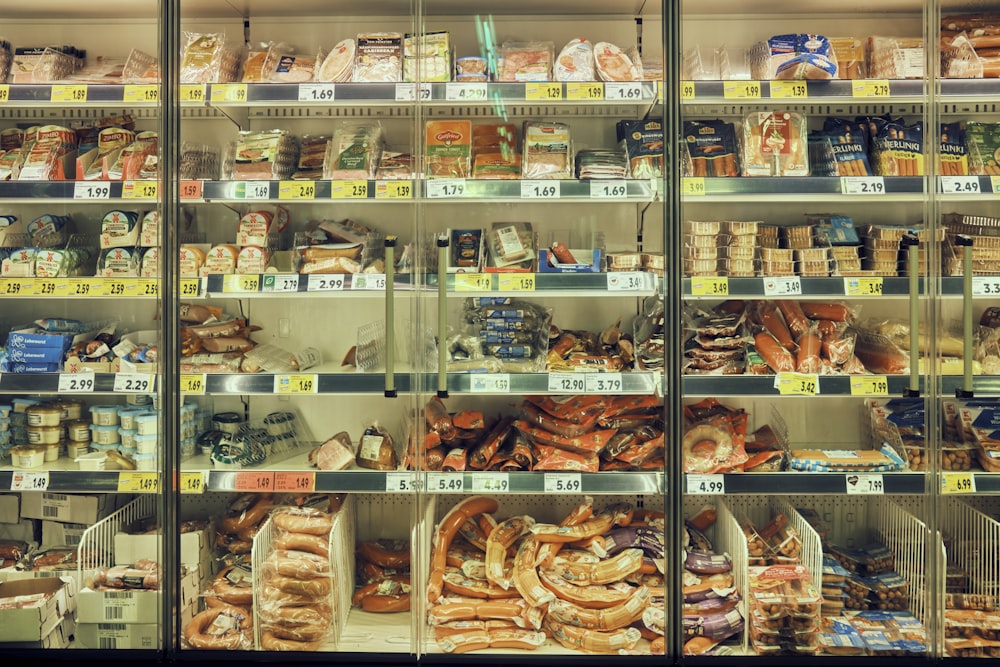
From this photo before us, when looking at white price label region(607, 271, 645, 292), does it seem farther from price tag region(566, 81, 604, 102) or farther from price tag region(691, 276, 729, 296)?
price tag region(566, 81, 604, 102)

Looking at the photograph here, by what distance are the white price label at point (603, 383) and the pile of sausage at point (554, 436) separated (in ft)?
0.80

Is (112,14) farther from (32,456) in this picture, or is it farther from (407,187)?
(32,456)

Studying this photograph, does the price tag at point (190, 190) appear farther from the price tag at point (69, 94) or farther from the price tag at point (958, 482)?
the price tag at point (958, 482)

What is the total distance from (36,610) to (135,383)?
771mm

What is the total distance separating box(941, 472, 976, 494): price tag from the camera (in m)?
2.41

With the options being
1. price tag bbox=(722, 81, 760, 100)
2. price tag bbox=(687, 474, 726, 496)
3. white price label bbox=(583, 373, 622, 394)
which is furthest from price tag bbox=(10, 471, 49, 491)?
price tag bbox=(722, 81, 760, 100)

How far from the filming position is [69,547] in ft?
9.18

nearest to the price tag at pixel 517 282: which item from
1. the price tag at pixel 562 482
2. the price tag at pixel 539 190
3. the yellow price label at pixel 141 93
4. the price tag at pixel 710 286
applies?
the price tag at pixel 539 190

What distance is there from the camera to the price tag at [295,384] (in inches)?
98.4

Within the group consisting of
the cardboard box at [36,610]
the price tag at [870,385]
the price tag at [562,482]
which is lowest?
the cardboard box at [36,610]

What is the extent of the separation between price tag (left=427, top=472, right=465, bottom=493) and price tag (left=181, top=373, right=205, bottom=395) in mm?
794

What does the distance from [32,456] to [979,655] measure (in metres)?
3.19

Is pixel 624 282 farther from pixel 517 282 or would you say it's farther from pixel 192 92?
pixel 192 92

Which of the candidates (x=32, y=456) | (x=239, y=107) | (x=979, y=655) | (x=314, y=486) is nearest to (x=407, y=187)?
(x=239, y=107)
